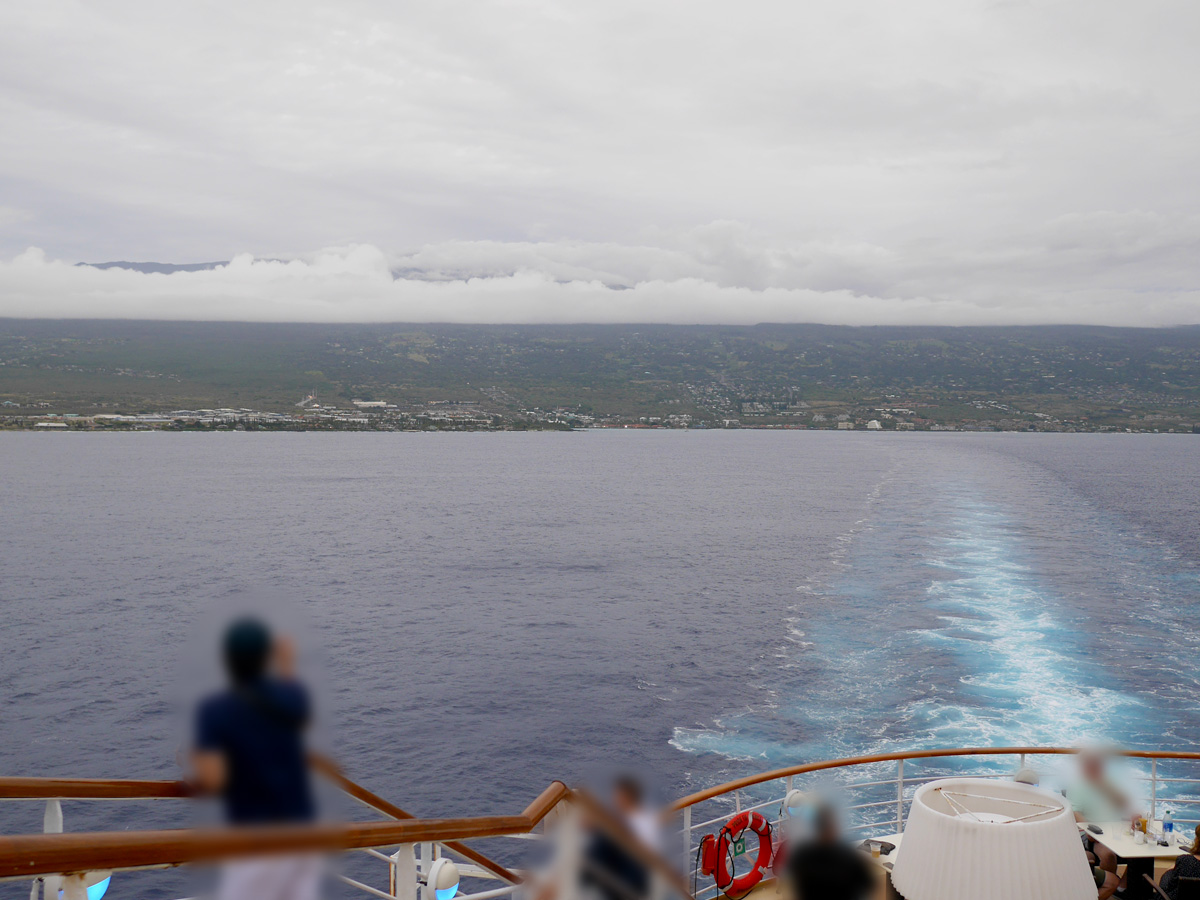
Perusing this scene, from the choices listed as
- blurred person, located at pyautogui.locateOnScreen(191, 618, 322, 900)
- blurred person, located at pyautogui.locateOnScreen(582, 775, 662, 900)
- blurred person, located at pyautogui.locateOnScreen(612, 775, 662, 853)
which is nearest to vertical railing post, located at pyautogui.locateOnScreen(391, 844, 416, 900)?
blurred person, located at pyautogui.locateOnScreen(612, 775, 662, 853)

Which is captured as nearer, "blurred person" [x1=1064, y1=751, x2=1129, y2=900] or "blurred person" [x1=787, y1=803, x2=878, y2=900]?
"blurred person" [x1=787, y1=803, x2=878, y2=900]

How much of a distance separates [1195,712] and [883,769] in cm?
953

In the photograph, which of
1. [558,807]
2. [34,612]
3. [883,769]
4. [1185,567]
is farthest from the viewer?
[1185,567]

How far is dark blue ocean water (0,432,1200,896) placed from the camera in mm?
21875

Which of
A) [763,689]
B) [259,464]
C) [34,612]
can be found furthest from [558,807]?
[259,464]

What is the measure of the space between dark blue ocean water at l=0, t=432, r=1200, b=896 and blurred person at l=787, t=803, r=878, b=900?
71cm

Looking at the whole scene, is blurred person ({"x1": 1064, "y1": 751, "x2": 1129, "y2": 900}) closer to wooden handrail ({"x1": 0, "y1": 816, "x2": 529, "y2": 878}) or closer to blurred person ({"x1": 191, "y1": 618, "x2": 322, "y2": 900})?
wooden handrail ({"x1": 0, "y1": 816, "x2": 529, "y2": 878})

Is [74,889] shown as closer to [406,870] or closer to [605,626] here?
[406,870]

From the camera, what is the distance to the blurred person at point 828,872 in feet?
4.11

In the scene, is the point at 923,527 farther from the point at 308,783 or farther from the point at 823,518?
the point at 308,783

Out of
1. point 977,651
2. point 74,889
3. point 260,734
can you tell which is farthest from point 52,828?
point 977,651

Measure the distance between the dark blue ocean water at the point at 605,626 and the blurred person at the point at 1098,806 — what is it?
21.6ft

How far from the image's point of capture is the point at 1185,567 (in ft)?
142

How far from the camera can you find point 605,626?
35375mm
